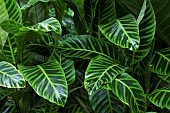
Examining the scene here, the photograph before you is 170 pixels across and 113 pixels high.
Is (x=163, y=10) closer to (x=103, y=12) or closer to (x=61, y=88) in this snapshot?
(x=103, y=12)

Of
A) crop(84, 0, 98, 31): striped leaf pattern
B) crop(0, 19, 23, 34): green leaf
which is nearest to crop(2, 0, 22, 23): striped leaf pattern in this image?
crop(0, 19, 23, 34): green leaf

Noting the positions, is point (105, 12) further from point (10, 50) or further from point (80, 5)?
point (10, 50)

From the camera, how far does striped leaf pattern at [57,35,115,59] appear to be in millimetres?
1258

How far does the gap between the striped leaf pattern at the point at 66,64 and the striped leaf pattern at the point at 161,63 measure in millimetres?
312

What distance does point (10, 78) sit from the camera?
1.06 meters

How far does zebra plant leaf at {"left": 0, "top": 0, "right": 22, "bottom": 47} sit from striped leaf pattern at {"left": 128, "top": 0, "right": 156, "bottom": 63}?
49 cm

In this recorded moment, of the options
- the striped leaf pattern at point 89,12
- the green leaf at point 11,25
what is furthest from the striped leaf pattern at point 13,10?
the striped leaf pattern at point 89,12

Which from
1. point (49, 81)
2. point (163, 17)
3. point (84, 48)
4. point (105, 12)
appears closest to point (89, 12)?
point (105, 12)

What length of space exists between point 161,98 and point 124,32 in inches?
10.9

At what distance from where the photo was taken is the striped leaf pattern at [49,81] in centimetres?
103

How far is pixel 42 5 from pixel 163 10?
572mm

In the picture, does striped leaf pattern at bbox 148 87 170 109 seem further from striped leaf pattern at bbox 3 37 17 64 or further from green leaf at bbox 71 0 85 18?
striped leaf pattern at bbox 3 37 17 64

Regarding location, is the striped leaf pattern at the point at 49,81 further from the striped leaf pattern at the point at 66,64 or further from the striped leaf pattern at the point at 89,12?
the striped leaf pattern at the point at 89,12

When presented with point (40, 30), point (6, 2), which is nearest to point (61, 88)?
point (40, 30)
